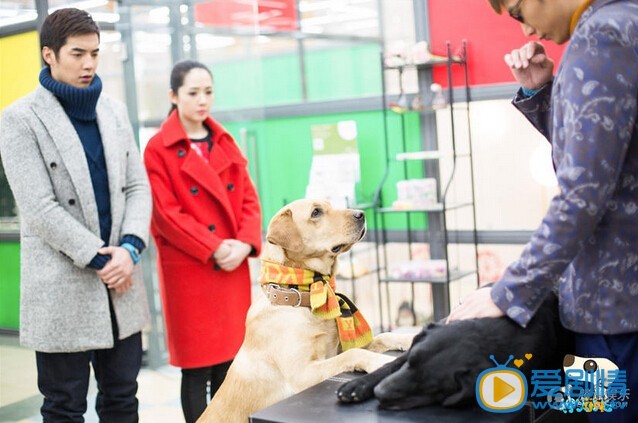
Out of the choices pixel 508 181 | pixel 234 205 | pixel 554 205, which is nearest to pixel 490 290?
pixel 554 205

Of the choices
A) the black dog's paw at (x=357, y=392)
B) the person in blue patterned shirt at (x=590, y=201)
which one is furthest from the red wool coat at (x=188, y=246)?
the person in blue patterned shirt at (x=590, y=201)

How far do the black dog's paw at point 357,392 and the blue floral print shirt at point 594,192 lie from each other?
0.35 meters

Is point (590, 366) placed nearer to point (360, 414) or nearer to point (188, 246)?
point (360, 414)

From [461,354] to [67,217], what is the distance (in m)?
1.66

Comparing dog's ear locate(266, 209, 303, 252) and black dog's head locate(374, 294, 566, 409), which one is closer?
black dog's head locate(374, 294, 566, 409)

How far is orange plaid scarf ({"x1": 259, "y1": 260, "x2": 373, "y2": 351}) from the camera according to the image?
2.15 m

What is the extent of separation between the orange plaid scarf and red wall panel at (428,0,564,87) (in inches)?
110

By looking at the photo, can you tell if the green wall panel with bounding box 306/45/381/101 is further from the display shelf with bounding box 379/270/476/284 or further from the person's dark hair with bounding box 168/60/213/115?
the person's dark hair with bounding box 168/60/213/115

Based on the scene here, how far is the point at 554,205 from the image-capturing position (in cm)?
137

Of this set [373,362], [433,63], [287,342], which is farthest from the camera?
[433,63]

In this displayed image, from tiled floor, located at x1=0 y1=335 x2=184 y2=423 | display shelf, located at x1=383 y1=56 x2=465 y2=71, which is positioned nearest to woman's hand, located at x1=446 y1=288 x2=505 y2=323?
tiled floor, located at x1=0 y1=335 x2=184 y2=423

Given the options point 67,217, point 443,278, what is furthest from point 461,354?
point 443,278

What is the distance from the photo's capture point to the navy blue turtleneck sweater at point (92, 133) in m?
2.69

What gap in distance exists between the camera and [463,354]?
1.46 m
